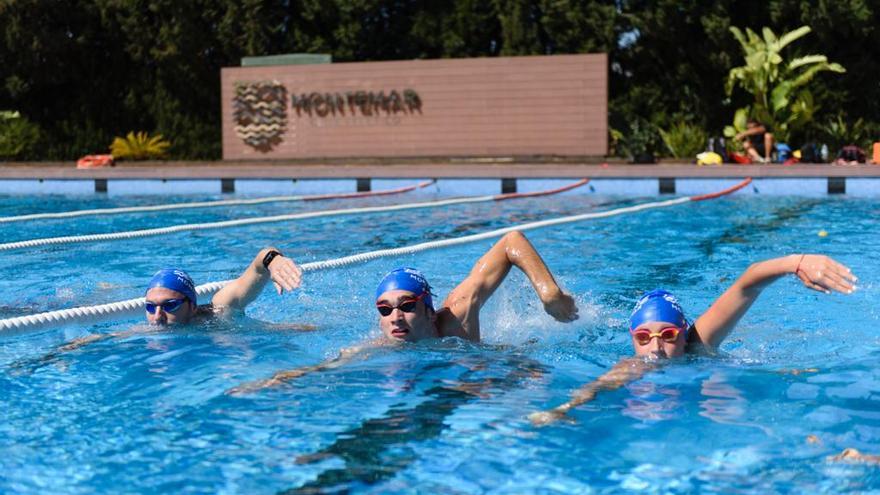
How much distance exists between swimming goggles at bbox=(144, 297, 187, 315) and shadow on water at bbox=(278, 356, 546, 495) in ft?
4.84

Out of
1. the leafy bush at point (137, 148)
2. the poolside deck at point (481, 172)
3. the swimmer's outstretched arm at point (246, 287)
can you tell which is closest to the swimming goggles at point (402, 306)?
the swimmer's outstretched arm at point (246, 287)

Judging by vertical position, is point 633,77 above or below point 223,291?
above

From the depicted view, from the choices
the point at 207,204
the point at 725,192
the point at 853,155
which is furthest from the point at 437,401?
the point at 853,155

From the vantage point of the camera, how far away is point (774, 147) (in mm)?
17688

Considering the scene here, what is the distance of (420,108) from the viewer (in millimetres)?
20094

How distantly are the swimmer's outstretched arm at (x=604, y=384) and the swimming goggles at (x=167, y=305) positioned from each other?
211cm

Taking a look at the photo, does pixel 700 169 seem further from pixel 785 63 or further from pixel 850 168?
pixel 785 63

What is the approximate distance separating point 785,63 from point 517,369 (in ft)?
51.6

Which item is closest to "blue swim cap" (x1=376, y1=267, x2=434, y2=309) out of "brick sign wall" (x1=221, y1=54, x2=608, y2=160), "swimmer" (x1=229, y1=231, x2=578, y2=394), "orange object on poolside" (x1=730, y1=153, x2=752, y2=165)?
"swimmer" (x1=229, y1=231, x2=578, y2=394)

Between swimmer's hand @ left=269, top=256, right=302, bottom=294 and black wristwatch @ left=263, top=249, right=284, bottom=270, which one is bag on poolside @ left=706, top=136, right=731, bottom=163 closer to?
black wristwatch @ left=263, top=249, right=284, bottom=270

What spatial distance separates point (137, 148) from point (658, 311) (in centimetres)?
1841

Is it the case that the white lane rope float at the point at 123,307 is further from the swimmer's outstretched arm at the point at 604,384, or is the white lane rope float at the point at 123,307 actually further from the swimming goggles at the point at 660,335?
the swimming goggles at the point at 660,335

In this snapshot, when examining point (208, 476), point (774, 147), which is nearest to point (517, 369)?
point (208, 476)

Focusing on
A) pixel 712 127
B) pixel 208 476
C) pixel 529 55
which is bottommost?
pixel 208 476
